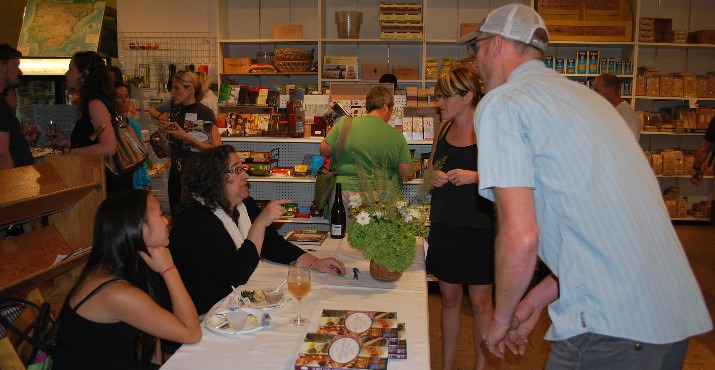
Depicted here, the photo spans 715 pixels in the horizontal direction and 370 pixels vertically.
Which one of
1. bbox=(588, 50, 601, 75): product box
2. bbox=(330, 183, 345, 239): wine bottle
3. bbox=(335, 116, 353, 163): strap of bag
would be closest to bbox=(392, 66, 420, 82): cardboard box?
bbox=(588, 50, 601, 75): product box

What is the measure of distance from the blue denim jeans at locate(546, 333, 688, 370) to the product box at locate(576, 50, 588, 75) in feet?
21.5

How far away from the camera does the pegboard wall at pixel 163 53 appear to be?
762 cm

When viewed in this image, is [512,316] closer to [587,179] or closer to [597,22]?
[587,179]

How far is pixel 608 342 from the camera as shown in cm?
142

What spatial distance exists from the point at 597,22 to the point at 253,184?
480cm

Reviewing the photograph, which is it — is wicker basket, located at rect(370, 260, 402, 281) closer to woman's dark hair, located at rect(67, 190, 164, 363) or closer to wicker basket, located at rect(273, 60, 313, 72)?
woman's dark hair, located at rect(67, 190, 164, 363)

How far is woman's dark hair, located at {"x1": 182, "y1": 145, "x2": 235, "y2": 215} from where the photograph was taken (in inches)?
99.8

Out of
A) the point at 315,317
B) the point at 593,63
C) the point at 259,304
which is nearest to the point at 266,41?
the point at 593,63

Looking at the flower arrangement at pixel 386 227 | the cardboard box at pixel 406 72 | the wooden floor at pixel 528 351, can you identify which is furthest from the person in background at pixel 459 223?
the cardboard box at pixel 406 72

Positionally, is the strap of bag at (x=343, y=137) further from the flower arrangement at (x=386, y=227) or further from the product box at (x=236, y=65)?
the product box at (x=236, y=65)

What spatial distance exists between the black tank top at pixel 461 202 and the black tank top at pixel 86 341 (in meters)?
1.71

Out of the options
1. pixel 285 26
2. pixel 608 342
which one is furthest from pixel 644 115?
pixel 608 342

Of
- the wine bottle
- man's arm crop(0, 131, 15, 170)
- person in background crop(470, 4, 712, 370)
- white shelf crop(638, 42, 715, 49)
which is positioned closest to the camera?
person in background crop(470, 4, 712, 370)

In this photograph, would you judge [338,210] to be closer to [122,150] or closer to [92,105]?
[122,150]
